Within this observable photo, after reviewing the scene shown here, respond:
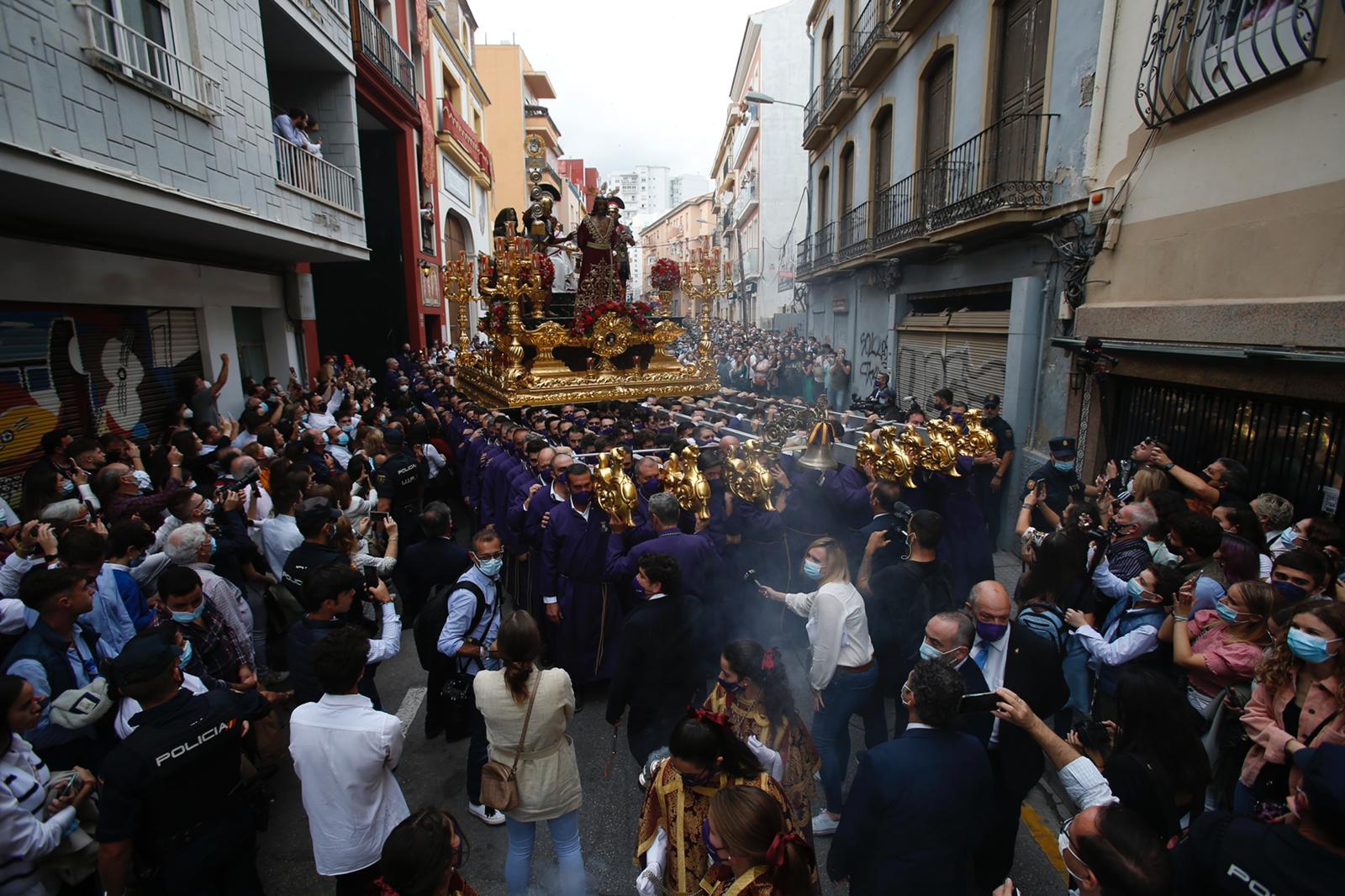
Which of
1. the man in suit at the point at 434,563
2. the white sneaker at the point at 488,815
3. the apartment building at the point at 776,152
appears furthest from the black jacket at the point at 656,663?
the apartment building at the point at 776,152

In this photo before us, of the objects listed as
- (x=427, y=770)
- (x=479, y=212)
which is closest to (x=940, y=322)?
(x=427, y=770)

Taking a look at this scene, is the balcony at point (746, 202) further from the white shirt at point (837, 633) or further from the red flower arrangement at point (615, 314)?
the white shirt at point (837, 633)

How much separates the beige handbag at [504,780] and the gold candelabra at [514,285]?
6.73 metres

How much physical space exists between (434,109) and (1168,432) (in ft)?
70.8

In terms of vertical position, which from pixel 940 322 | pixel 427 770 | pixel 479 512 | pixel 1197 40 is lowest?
pixel 427 770

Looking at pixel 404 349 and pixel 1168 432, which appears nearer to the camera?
pixel 1168 432

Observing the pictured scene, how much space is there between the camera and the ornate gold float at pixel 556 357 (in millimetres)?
9039

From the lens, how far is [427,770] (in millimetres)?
4156

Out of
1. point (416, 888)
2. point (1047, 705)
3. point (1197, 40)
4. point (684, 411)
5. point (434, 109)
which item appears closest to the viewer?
point (416, 888)

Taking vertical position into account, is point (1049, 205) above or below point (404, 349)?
above

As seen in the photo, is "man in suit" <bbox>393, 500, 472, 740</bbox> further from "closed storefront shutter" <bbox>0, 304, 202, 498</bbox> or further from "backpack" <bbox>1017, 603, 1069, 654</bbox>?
"closed storefront shutter" <bbox>0, 304, 202, 498</bbox>

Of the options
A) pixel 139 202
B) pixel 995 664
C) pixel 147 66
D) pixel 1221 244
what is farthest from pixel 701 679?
pixel 147 66

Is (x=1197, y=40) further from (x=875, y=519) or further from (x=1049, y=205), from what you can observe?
(x=875, y=519)

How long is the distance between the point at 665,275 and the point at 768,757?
9.70 meters
